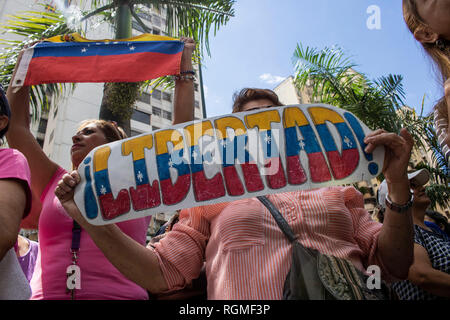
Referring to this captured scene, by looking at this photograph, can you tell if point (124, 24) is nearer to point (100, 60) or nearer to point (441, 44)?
point (100, 60)

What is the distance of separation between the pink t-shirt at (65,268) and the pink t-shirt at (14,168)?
349 mm

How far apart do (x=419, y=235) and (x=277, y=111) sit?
1419 millimetres

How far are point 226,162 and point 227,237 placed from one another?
12.8 inches

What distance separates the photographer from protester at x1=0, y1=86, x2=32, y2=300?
114 centimetres

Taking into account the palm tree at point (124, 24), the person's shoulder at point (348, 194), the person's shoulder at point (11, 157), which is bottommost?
the person's shoulder at point (348, 194)

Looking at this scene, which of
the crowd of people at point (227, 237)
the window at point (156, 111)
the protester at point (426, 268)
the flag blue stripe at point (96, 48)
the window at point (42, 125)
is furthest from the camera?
the window at point (156, 111)

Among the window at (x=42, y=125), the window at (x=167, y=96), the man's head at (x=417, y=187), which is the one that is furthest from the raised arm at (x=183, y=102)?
the window at (x=42, y=125)

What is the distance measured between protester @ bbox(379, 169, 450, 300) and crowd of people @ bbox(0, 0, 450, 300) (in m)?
0.56

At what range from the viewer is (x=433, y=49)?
1.51m

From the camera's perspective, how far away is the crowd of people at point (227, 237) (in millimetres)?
1249

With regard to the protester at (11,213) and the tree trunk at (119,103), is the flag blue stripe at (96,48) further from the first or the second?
the protester at (11,213)

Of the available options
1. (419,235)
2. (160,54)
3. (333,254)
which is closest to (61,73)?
(160,54)

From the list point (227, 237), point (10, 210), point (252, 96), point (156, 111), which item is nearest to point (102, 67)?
point (252, 96)

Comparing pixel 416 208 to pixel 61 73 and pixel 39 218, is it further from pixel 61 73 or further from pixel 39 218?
pixel 61 73
